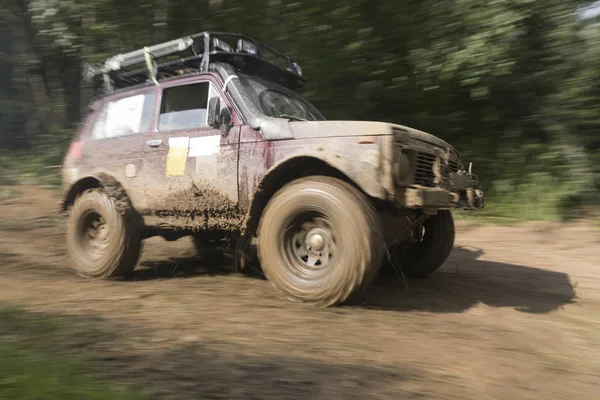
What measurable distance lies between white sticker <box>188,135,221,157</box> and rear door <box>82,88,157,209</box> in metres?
0.74

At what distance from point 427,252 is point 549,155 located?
15.3 ft

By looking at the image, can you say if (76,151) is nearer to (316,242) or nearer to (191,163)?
(191,163)

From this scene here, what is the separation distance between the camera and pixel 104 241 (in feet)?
16.8

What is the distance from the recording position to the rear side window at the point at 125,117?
505cm

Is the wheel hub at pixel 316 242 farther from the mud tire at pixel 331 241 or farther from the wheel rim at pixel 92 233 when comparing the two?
the wheel rim at pixel 92 233

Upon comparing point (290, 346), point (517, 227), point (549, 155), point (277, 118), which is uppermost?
point (549, 155)

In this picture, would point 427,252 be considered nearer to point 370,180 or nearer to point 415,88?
point 370,180

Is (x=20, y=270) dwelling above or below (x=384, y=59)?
below

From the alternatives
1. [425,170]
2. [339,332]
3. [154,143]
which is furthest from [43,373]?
[425,170]

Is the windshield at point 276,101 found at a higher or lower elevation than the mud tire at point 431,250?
higher

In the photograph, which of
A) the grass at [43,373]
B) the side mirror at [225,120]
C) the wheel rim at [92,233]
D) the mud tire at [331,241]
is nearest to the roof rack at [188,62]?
the side mirror at [225,120]

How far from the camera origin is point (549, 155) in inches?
323

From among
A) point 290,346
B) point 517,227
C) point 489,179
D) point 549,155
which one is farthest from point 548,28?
point 290,346

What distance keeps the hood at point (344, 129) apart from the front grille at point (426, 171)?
16cm
